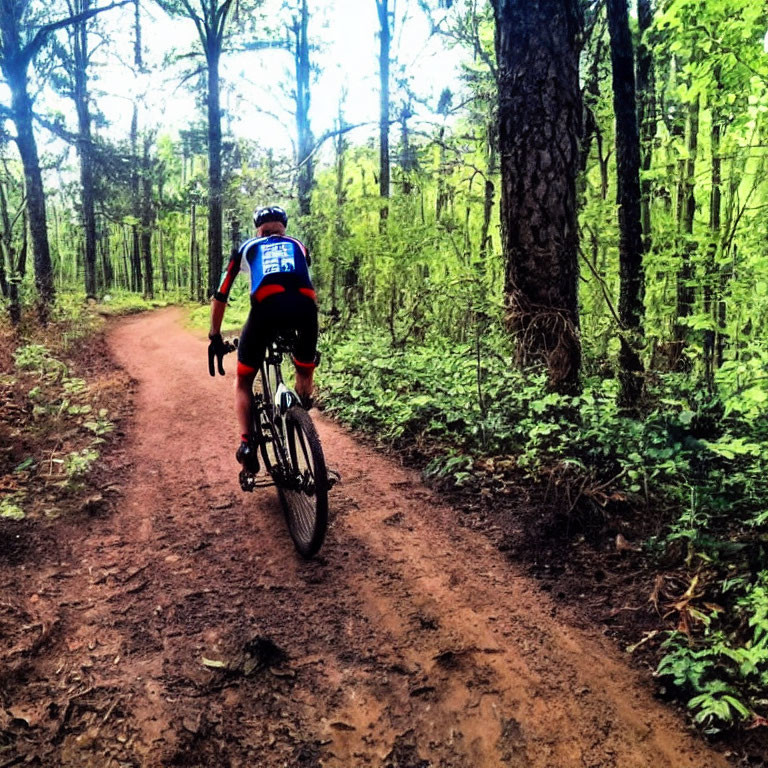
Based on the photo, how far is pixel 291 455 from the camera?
4.18 meters

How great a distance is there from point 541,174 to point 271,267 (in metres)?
2.81

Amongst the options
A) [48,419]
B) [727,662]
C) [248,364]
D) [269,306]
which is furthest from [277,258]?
[48,419]

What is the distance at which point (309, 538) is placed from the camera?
393cm

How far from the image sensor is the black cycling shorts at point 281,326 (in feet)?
13.6

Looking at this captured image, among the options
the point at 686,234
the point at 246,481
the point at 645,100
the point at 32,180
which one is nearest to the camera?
the point at 246,481

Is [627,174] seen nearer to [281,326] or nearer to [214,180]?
[281,326]

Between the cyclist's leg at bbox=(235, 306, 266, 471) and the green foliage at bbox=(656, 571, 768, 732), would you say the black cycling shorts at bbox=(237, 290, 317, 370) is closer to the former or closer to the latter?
the cyclist's leg at bbox=(235, 306, 266, 471)

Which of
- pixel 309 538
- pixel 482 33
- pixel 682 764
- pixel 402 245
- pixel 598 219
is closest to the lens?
pixel 682 764

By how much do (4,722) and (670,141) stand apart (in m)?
9.27

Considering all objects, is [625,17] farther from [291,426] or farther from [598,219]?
[291,426]

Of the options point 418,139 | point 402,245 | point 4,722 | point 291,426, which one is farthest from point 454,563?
point 418,139

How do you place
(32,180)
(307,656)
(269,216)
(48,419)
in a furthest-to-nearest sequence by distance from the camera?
(32,180)
(48,419)
(269,216)
(307,656)

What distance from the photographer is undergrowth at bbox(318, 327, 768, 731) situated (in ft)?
9.25

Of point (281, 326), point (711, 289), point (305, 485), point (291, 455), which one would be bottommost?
point (305, 485)
